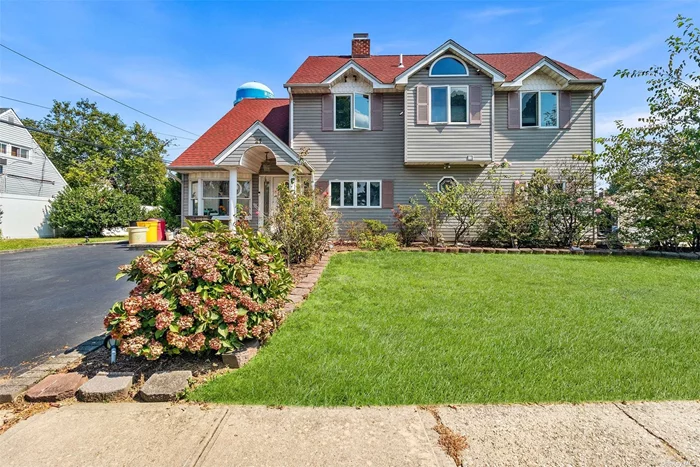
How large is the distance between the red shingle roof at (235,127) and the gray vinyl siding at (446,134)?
5.13 meters

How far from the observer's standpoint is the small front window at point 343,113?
13055 mm

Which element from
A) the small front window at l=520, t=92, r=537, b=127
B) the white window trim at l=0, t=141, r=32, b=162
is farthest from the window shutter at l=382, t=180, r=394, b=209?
the white window trim at l=0, t=141, r=32, b=162

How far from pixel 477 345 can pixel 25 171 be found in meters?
29.4

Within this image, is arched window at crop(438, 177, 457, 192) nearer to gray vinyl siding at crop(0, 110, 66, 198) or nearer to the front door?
the front door

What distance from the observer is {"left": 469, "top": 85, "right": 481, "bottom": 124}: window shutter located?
12.3 m

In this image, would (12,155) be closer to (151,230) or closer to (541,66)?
(151,230)

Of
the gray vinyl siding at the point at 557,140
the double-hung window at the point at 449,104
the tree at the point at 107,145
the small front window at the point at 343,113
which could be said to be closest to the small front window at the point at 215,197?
the small front window at the point at 343,113

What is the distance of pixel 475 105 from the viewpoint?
12352mm

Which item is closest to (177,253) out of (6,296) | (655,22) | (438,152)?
(6,296)

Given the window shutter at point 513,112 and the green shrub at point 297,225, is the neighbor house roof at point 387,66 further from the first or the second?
the green shrub at point 297,225

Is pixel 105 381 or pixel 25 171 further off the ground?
pixel 25 171

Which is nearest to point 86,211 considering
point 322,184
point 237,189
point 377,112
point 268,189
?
point 237,189

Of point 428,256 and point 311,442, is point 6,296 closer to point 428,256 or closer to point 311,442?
point 311,442

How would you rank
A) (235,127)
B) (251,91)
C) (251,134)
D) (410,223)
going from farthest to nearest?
(251,91) < (235,127) < (410,223) < (251,134)
